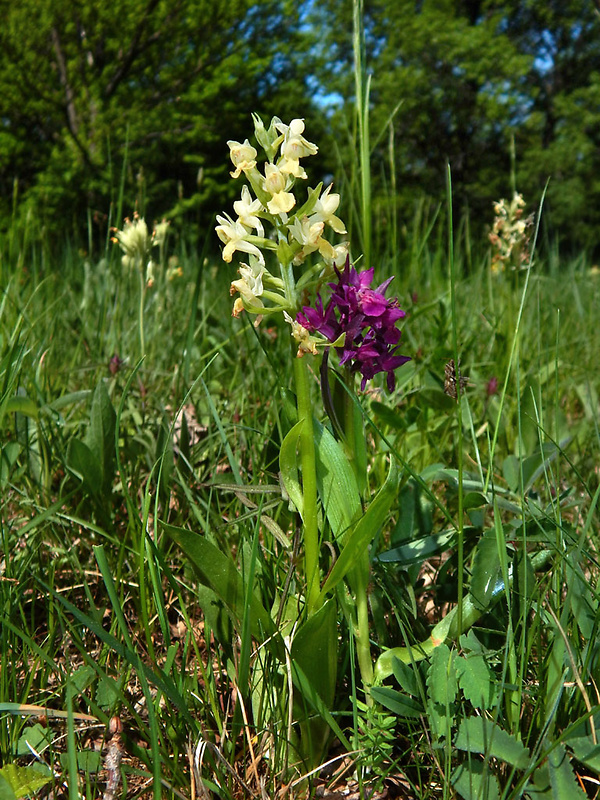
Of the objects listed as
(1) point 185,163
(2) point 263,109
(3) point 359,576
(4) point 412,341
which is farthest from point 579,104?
(3) point 359,576

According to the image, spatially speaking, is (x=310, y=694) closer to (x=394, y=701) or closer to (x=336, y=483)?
(x=394, y=701)

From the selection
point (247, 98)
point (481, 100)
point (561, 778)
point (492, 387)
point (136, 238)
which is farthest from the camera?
point (481, 100)

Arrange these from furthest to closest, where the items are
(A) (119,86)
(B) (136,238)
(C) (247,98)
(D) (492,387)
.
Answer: (C) (247,98) → (A) (119,86) → (B) (136,238) → (D) (492,387)

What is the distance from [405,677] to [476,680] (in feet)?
0.29

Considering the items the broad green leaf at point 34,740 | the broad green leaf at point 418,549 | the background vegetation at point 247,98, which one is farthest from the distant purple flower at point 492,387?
the background vegetation at point 247,98

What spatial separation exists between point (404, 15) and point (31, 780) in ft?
70.2

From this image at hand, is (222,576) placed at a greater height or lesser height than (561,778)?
greater

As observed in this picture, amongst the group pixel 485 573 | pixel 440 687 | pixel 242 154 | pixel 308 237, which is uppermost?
pixel 242 154

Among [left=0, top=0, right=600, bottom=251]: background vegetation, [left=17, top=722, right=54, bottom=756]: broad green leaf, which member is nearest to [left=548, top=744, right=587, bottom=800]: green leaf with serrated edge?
[left=17, top=722, right=54, bottom=756]: broad green leaf

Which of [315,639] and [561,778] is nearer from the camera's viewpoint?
[561,778]

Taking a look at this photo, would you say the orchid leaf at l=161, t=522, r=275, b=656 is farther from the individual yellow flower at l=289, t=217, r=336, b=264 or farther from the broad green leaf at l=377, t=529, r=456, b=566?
the individual yellow flower at l=289, t=217, r=336, b=264

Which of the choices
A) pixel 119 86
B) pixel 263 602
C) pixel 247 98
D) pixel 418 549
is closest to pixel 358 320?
pixel 418 549

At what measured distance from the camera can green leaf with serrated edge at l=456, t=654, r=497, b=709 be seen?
2.38 ft

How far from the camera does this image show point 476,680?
29.0 inches
